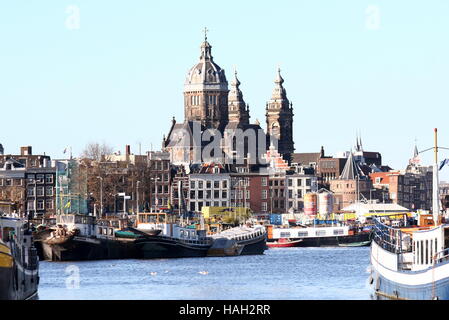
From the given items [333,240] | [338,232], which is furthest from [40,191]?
[338,232]

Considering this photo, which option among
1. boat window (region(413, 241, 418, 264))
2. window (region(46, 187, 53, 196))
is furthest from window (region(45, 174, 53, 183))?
boat window (region(413, 241, 418, 264))

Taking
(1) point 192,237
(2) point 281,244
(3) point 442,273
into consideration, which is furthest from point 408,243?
(2) point 281,244

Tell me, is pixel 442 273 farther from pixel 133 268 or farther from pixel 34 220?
pixel 34 220

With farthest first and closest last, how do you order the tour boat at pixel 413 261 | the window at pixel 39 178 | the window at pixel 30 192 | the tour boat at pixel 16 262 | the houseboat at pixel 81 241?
1. the window at pixel 39 178
2. the window at pixel 30 192
3. the houseboat at pixel 81 241
4. the tour boat at pixel 16 262
5. the tour boat at pixel 413 261

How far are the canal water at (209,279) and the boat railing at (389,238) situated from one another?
2763mm

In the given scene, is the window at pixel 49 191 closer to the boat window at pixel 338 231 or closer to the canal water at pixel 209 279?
the boat window at pixel 338 231

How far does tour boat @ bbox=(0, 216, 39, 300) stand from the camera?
6091 centimetres

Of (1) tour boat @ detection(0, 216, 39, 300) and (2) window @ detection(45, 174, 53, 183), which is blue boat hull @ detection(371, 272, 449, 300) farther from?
(2) window @ detection(45, 174, 53, 183)

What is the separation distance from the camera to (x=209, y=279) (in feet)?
303

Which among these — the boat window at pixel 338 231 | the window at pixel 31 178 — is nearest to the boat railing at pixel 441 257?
the boat window at pixel 338 231

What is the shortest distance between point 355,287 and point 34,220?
72116 millimetres

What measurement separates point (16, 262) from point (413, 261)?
17422 millimetres

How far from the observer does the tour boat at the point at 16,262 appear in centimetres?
6091
